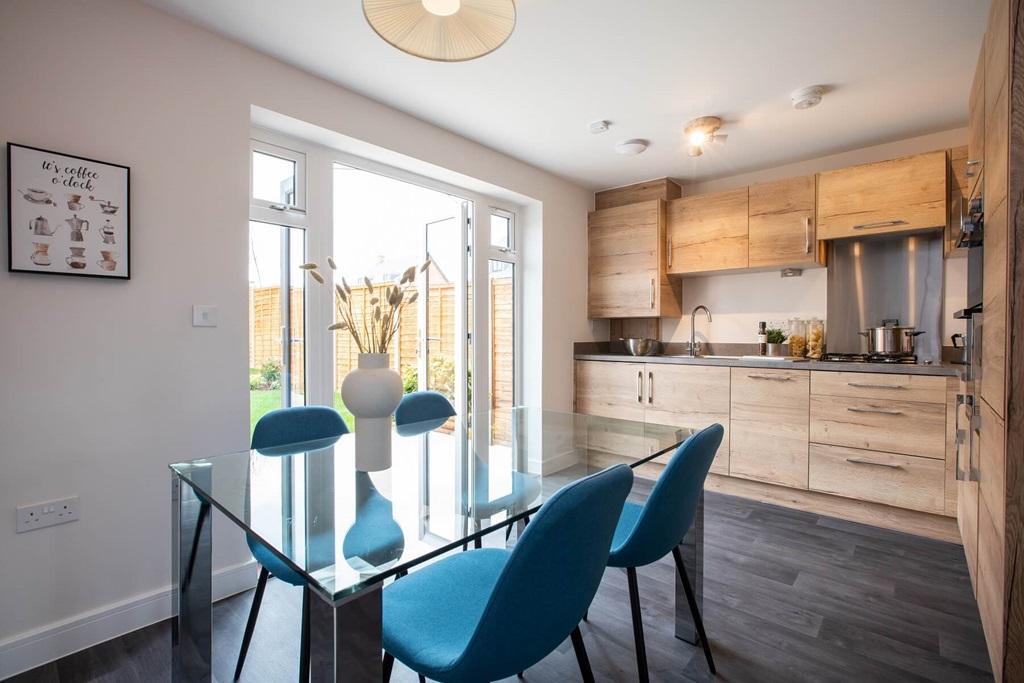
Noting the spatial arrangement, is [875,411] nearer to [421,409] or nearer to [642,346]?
[642,346]

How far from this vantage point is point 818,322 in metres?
3.65

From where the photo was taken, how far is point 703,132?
10.00ft

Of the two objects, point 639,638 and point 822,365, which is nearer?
point 639,638

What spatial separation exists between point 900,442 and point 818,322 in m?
1.07

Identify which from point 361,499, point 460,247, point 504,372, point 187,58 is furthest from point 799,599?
point 187,58

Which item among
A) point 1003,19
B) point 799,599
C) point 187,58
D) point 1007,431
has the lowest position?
point 799,599

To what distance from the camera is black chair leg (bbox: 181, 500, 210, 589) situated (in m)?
1.36

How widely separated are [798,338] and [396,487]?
337 cm

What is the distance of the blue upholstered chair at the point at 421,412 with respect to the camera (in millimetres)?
2286

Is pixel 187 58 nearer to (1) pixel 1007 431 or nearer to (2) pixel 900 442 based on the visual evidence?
(1) pixel 1007 431

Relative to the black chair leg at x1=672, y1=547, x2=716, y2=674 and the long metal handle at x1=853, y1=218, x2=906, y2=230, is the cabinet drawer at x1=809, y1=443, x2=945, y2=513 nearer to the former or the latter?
the long metal handle at x1=853, y1=218, x2=906, y2=230

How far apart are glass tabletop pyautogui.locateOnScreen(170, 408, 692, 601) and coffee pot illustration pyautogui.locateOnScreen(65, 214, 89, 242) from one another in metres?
0.99

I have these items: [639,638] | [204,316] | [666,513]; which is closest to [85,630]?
[204,316]

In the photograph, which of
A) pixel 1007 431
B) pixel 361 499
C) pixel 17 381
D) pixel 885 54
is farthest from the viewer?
pixel 885 54
